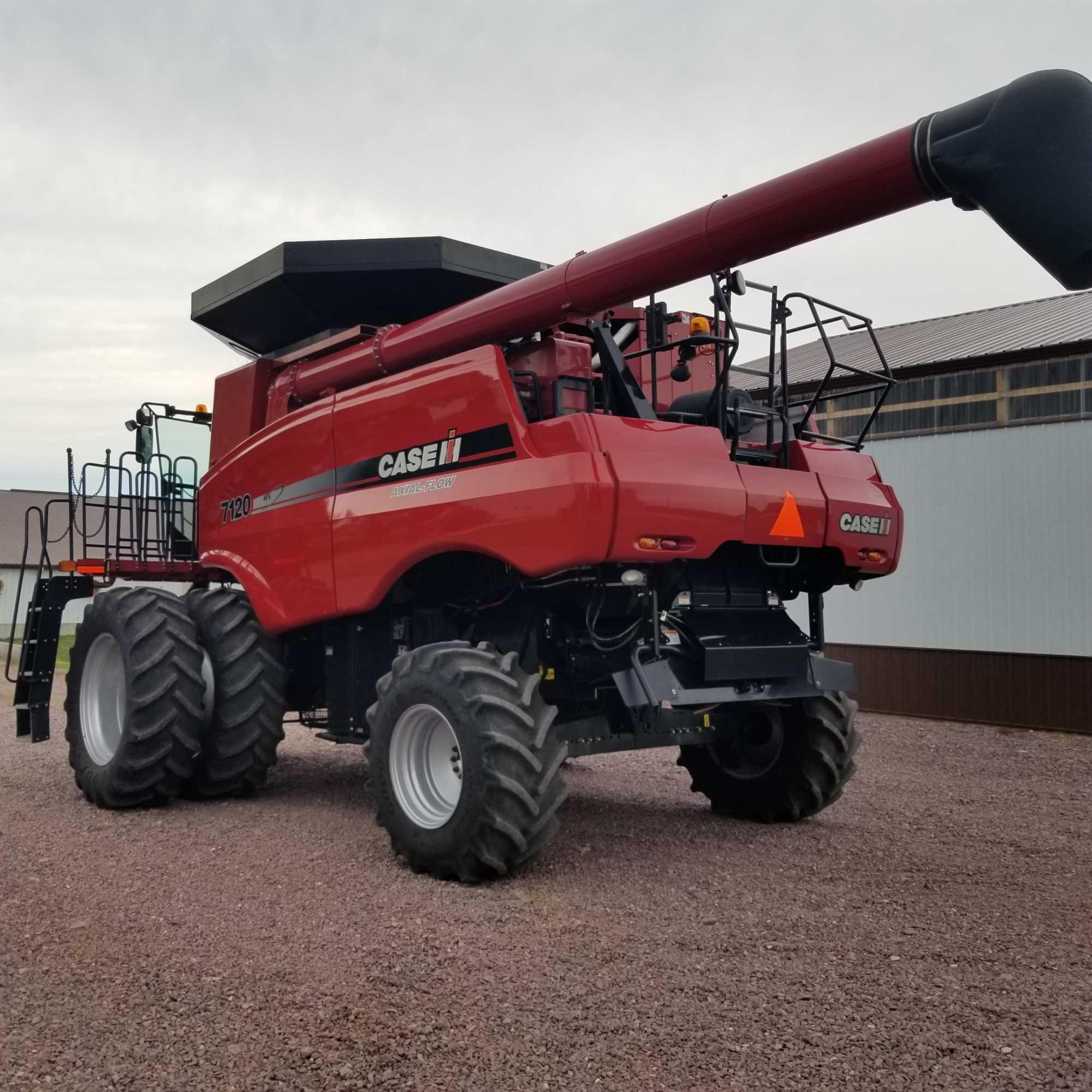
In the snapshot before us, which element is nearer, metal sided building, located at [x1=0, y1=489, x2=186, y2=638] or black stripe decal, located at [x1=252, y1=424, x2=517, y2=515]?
black stripe decal, located at [x1=252, y1=424, x2=517, y2=515]

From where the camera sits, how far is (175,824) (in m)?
6.80

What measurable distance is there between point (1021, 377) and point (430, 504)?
8575mm

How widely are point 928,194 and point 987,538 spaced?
8.82 metres

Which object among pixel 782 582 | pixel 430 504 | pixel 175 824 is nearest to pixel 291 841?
pixel 175 824

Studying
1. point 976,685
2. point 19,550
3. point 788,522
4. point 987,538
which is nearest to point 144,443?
point 788,522

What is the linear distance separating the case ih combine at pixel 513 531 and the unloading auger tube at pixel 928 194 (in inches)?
0.5

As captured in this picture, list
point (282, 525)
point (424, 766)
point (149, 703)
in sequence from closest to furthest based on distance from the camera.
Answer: point (424, 766) < point (149, 703) < point (282, 525)

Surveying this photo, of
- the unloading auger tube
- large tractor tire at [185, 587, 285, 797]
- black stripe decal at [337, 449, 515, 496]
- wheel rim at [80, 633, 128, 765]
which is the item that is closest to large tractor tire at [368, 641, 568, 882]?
black stripe decal at [337, 449, 515, 496]

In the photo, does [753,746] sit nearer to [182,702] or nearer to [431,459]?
[431,459]

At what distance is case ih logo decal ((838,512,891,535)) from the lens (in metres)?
→ 6.13

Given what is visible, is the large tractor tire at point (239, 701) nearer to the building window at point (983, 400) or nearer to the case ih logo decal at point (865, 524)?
the case ih logo decal at point (865, 524)

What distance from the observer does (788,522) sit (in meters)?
5.80

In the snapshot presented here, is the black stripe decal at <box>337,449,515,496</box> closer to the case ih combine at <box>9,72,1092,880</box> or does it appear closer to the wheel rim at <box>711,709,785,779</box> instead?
the case ih combine at <box>9,72,1092,880</box>

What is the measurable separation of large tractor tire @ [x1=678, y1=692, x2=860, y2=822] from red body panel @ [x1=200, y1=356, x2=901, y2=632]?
3.08 feet
